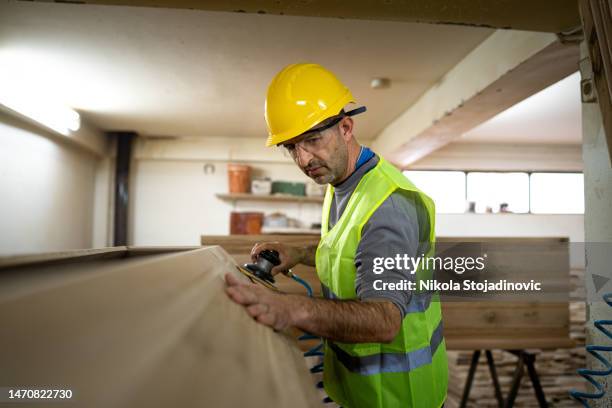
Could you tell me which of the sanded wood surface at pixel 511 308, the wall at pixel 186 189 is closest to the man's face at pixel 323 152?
the sanded wood surface at pixel 511 308

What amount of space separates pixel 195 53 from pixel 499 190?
624 centimetres

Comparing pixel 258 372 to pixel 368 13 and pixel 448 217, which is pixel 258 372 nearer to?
pixel 368 13

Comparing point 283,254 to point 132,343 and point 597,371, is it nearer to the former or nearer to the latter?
point 132,343

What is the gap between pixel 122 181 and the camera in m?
6.43

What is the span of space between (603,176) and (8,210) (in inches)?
198

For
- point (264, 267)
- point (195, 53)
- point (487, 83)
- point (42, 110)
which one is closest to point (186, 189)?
point (42, 110)

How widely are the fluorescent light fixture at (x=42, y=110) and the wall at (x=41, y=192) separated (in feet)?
0.79

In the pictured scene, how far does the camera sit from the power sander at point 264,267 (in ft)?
4.48

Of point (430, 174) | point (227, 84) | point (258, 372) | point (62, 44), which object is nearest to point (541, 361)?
point (430, 174)

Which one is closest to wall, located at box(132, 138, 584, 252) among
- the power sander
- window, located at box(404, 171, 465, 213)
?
window, located at box(404, 171, 465, 213)

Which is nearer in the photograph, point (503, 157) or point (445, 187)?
point (503, 157)

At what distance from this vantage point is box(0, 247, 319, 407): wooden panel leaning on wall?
16.9 inches

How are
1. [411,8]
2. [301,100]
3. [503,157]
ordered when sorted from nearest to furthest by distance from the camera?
[301,100] → [411,8] → [503,157]

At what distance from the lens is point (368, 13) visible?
5.39 ft
